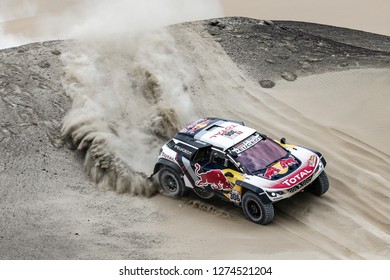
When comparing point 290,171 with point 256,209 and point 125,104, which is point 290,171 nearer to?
point 256,209

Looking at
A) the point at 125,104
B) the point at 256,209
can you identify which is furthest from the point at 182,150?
the point at 125,104

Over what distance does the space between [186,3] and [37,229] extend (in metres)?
13.6

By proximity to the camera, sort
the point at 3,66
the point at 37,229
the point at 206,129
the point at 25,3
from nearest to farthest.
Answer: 1. the point at 37,229
2. the point at 206,129
3. the point at 3,66
4. the point at 25,3

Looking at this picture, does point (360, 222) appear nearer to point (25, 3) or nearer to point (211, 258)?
point (211, 258)

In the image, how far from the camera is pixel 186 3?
874 inches

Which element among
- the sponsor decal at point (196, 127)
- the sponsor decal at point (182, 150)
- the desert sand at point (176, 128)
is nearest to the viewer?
the desert sand at point (176, 128)

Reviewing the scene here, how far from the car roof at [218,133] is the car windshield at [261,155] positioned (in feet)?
1.04

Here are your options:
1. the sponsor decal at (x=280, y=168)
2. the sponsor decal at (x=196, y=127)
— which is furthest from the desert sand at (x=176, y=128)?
the sponsor decal at (x=196, y=127)

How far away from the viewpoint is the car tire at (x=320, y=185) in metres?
11.7

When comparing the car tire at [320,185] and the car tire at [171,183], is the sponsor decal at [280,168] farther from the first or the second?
the car tire at [171,183]

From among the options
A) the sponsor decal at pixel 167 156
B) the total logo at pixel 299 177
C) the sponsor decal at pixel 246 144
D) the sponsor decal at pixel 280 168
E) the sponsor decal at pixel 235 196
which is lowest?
the sponsor decal at pixel 235 196

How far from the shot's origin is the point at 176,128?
1431 centimetres

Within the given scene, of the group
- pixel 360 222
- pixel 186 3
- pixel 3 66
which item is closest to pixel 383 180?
pixel 360 222

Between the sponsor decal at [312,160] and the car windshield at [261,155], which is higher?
the car windshield at [261,155]
